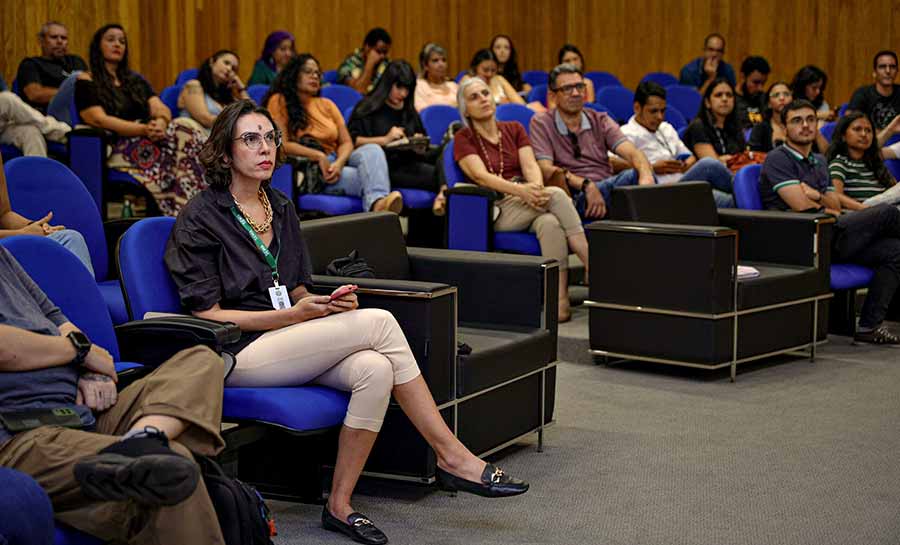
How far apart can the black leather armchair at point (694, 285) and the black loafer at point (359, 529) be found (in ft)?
6.64

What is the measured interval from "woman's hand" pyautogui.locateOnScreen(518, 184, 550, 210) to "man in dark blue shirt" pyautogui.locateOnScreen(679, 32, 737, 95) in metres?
5.44

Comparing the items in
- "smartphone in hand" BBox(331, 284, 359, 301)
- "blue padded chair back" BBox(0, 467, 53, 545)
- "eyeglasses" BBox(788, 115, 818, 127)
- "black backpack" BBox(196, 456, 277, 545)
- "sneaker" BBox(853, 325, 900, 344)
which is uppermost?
"eyeglasses" BBox(788, 115, 818, 127)

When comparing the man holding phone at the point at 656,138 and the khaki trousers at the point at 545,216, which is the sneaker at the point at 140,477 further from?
the man holding phone at the point at 656,138

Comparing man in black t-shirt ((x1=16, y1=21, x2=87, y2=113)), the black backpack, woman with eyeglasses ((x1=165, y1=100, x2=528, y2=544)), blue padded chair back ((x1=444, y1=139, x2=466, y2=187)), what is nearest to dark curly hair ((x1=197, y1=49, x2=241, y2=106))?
man in black t-shirt ((x1=16, y1=21, x2=87, y2=113))

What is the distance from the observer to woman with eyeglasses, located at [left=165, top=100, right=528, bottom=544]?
126 inches

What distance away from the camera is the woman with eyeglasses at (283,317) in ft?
10.5

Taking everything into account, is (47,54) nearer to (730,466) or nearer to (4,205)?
(4,205)

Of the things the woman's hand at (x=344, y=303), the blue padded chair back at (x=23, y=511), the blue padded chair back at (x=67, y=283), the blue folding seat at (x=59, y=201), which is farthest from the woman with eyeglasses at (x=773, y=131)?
the blue padded chair back at (x=23, y=511)

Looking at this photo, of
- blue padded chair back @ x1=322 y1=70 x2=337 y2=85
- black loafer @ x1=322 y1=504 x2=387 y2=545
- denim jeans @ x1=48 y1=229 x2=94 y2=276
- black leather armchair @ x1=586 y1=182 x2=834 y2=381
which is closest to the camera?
black loafer @ x1=322 y1=504 x2=387 y2=545

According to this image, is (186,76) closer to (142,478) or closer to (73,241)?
(73,241)

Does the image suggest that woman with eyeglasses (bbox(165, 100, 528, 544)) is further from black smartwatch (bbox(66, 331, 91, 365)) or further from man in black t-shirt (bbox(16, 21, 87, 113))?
man in black t-shirt (bbox(16, 21, 87, 113))

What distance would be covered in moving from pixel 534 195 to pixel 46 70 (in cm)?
315

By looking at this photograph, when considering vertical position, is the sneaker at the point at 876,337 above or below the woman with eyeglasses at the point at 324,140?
below

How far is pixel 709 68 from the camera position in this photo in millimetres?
10961
